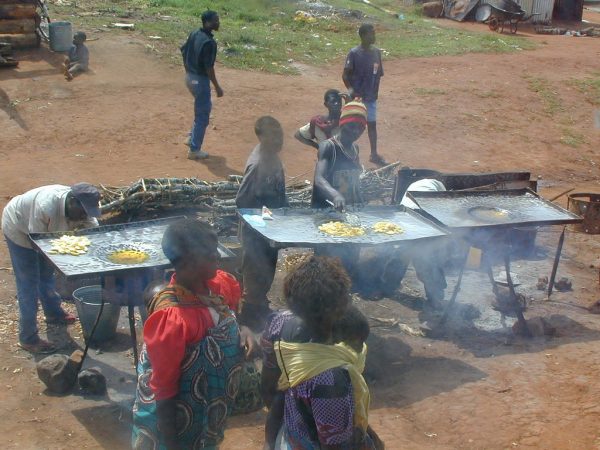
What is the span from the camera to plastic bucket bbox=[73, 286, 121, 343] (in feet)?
20.4

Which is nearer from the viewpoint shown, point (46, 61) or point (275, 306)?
point (275, 306)

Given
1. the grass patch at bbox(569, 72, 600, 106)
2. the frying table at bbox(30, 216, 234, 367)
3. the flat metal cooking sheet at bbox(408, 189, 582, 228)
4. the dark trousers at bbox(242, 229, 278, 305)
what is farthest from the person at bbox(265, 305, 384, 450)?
the grass patch at bbox(569, 72, 600, 106)

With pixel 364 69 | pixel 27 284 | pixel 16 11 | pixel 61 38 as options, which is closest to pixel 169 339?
pixel 27 284

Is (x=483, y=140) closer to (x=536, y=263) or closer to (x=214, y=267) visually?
(x=536, y=263)

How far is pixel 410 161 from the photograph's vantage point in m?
12.5

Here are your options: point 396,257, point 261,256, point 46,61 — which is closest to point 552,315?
point 396,257

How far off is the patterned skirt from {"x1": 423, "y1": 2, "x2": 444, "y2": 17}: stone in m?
25.0

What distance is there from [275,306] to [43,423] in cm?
260

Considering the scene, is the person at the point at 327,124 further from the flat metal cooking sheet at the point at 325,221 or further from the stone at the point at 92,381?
the stone at the point at 92,381

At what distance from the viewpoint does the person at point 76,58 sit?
1375 cm

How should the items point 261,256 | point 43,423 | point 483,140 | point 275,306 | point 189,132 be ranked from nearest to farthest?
point 43,423 → point 261,256 → point 275,306 → point 189,132 → point 483,140

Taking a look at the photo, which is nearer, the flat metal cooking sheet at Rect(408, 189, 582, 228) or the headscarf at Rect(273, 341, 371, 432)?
the headscarf at Rect(273, 341, 371, 432)

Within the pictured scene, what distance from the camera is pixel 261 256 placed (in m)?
6.64

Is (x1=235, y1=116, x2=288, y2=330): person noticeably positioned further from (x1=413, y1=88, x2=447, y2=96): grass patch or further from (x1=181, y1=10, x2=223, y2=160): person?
(x1=413, y1=88, x2=447, y2=96): grass patch
